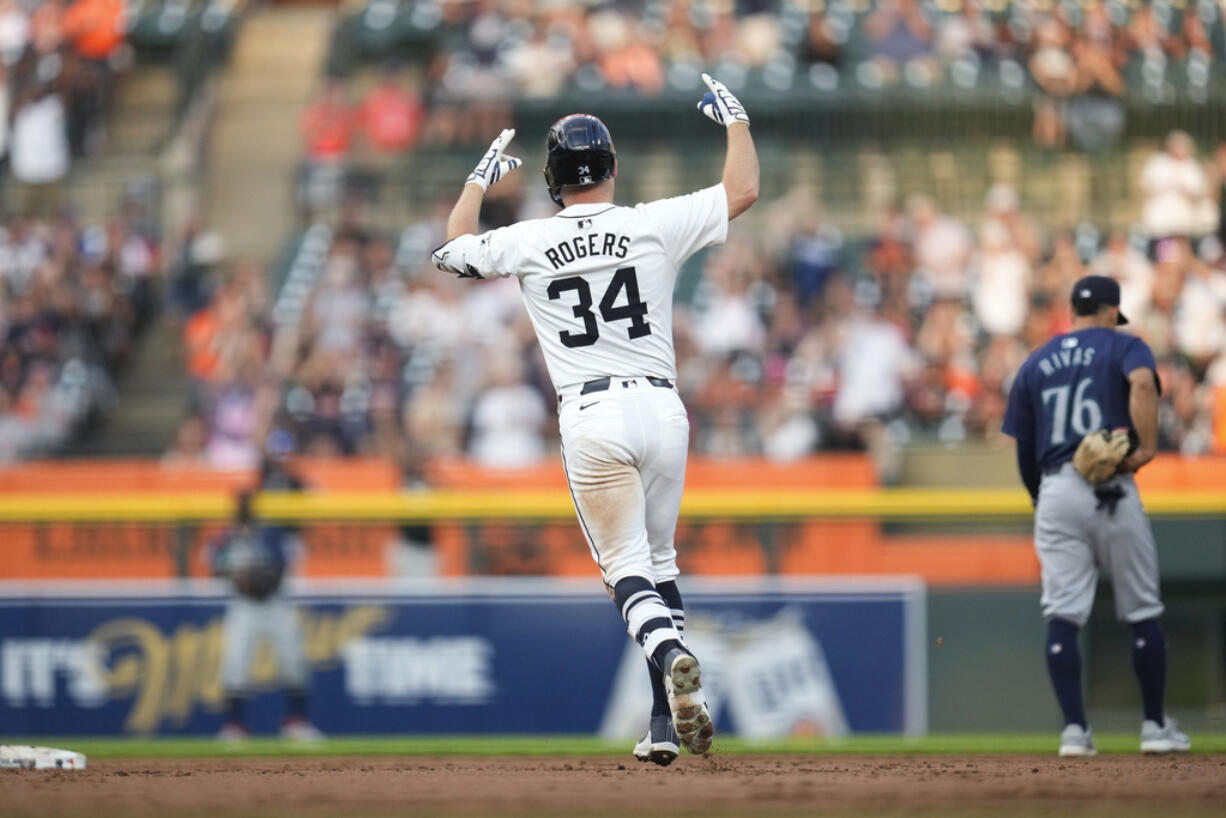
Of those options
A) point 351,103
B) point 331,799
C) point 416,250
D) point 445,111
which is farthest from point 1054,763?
point 351,103

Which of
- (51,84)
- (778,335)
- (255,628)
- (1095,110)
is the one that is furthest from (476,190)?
(51,84)

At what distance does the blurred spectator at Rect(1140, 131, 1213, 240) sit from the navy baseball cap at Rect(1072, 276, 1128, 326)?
293 inches

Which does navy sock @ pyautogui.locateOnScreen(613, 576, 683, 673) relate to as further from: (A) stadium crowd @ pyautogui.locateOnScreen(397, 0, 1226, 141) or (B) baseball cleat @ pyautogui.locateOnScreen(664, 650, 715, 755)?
(A) stadium crowd @ pyautogui.locateOnScreen(397, 0, 1226, 141)

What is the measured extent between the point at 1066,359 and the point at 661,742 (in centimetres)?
249

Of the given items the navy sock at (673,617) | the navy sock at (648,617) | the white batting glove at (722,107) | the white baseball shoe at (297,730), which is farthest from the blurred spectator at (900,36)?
the navy sock at (648,617)

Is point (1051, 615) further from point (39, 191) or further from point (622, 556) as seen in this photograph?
point (39, 191)

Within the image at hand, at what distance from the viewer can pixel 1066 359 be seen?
7293 mm

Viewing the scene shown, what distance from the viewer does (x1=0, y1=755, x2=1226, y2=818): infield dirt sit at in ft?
17.0

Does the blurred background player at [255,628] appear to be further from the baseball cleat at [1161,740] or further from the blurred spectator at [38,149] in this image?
the blurred spectator at [38,149]

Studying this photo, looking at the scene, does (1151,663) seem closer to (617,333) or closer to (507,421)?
(617,333)

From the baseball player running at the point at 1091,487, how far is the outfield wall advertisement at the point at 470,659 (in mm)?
3789

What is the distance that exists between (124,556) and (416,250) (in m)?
4.45

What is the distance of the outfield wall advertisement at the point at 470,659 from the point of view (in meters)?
11.1

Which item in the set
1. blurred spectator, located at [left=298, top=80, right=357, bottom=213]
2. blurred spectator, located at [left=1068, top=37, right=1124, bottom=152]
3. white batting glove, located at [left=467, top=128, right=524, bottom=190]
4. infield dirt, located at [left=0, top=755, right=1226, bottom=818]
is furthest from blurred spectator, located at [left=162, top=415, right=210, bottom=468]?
blurred spectator, located at [left=1068, top=37, right=1124, bottom=152]
